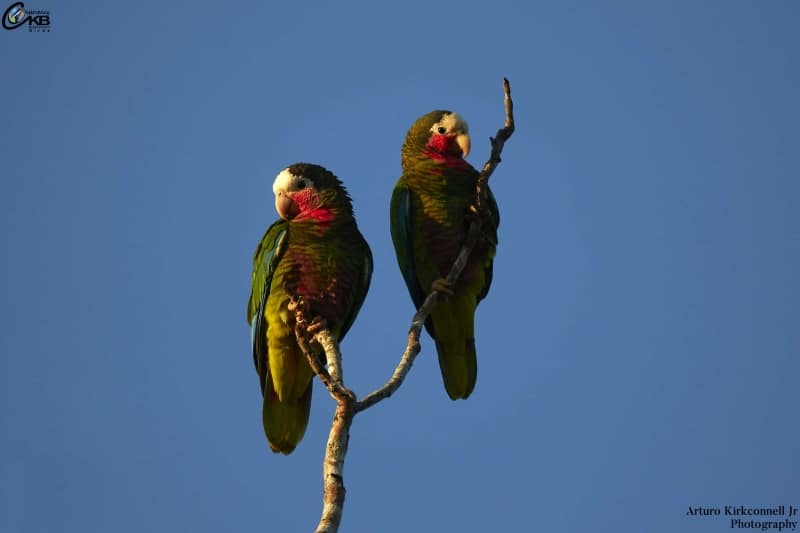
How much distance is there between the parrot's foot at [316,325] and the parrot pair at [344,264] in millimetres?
316

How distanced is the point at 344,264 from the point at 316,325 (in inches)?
32.2

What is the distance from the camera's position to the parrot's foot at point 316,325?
→ 21.2 feet

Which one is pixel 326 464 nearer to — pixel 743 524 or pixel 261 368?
pixel 261 368

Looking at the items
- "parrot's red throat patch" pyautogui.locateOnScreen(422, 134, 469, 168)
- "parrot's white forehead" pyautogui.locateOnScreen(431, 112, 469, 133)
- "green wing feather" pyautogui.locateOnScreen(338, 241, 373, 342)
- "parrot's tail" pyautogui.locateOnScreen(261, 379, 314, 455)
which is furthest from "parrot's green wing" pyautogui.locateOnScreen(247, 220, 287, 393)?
"parrot's white forehead" pyautogui.locateOnScreen(431, 112, 469, 133)

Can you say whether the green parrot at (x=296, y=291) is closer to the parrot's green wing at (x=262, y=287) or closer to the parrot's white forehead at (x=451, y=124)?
the parrot's green wing at (x=262, y=287)

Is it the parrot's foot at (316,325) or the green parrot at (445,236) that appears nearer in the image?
the parrot's foot at (316,325)

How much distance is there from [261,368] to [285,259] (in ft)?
2.64

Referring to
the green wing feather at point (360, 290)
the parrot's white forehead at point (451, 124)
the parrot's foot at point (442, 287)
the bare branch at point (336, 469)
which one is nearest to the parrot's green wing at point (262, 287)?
the green wing feather at point (360, 290)

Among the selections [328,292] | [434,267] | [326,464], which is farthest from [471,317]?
[326,464]

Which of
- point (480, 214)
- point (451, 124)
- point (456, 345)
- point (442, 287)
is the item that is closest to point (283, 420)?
point (456, 345)

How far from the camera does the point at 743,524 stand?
344 inches

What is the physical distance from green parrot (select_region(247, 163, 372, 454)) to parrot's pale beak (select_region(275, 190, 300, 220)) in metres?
0.01

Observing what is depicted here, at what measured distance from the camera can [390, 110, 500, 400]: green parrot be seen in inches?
289
